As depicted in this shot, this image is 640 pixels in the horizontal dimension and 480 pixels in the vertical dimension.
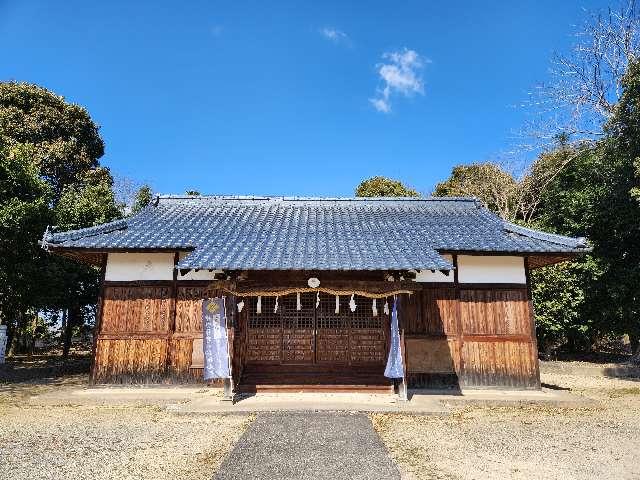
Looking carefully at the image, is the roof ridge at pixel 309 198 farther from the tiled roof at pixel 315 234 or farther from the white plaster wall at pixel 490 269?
the white plaster wall at pixel 490 269

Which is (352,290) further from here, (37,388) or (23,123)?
(23,123)

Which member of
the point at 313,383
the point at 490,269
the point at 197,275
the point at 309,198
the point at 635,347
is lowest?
the point at 313,383

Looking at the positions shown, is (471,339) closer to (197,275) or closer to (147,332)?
(197,275)

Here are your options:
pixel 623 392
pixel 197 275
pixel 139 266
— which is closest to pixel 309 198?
pixel 197 275

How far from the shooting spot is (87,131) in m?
28.7

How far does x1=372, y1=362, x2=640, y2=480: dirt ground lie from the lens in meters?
5.82

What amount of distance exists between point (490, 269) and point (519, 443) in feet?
18.7

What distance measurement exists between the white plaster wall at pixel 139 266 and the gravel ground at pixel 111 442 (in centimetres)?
359

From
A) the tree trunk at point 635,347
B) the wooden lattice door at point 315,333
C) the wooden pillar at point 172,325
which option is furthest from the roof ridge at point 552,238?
the tree trunk at point 635,347

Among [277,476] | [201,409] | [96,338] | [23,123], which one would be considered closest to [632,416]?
[277,476]

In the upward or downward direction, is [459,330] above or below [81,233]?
below

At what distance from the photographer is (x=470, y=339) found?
11469mm

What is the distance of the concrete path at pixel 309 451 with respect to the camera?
5.58 meters

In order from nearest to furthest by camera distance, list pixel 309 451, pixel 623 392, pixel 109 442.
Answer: pixel 309 451, pixel 109 442, pixel 623 392
